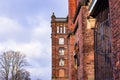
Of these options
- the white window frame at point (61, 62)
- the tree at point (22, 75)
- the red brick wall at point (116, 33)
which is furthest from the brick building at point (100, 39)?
the white window frame at point (61, 62)

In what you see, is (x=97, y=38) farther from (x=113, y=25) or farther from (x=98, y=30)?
(x=113, y=25)

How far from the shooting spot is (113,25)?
7270mm

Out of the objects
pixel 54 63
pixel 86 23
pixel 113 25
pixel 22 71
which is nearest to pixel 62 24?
pixel 54 63

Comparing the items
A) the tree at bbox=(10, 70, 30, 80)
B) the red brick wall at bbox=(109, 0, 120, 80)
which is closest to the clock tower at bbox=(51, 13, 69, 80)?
the tree at bbox=(10, 70, 30, 80)

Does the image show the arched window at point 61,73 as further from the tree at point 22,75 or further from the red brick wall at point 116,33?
the red brick wall at point 116,33

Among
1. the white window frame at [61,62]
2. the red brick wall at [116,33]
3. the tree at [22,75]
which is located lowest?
the tree at [22,75]

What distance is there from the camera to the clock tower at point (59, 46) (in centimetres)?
7375

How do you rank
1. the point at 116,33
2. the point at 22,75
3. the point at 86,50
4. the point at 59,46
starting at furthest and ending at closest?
the point at 59,46 < the point at 22,75 < the point at 86,50 < the point at 116,33

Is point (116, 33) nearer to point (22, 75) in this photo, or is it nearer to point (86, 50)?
point (86, 50)

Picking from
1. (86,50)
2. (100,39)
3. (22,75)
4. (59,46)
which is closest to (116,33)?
(100,39)

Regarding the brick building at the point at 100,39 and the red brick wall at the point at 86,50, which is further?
the red brick wall at the point at 86,50

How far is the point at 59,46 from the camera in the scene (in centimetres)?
7844

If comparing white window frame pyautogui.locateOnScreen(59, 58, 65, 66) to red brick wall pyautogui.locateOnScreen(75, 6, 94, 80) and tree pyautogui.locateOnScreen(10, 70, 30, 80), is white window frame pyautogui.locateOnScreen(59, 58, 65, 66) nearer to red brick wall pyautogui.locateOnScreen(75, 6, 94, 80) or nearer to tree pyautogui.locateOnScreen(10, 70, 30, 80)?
tree pyautogui.locateOnScreen(10, 70, 30, 80)

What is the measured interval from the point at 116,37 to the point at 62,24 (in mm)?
70773
